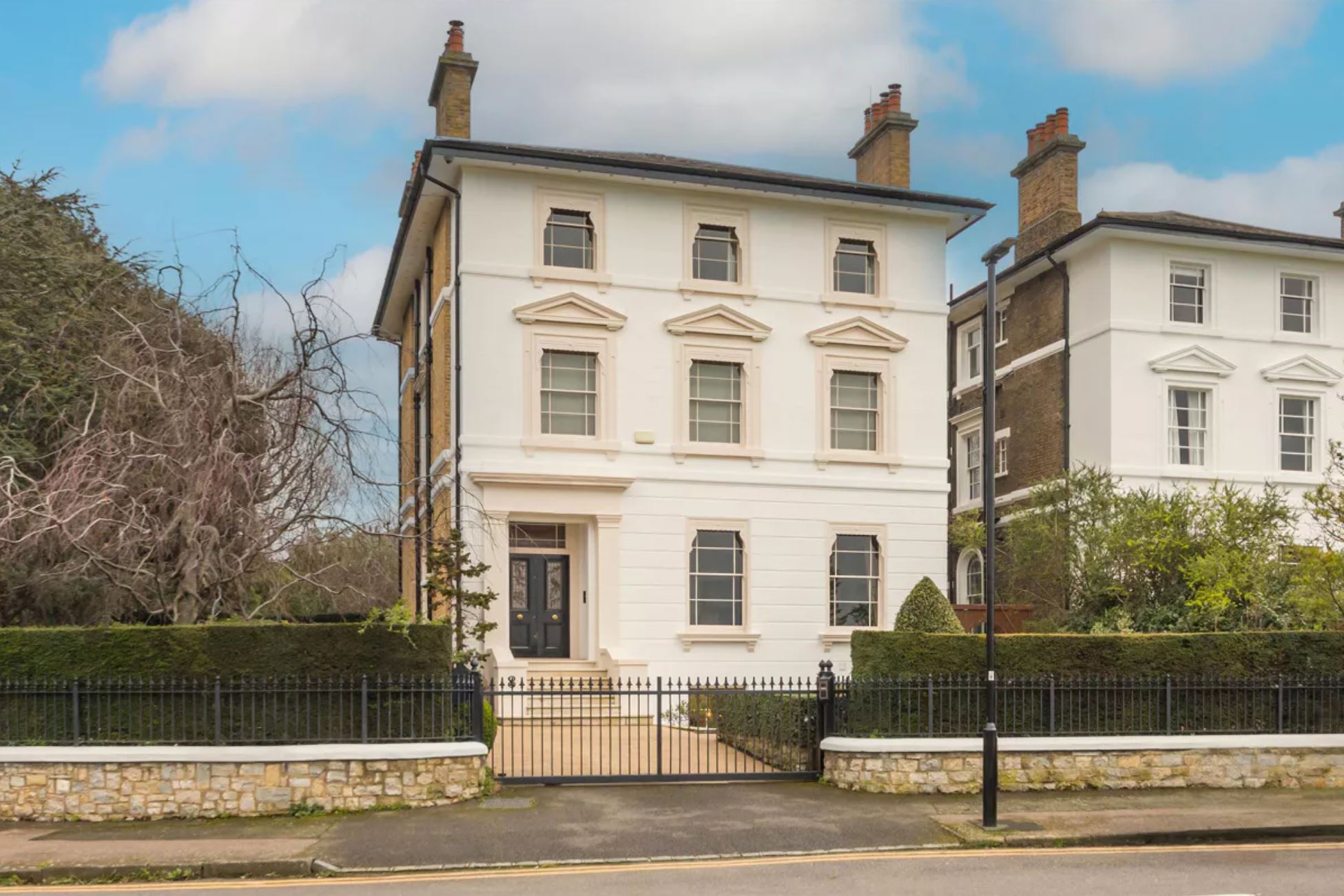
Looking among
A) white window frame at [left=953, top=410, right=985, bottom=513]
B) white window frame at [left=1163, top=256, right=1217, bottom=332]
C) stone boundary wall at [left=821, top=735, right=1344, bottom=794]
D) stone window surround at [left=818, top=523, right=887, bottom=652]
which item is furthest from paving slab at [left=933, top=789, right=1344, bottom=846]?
white window frame at [left=953, top=410, right=985, bottom=513]

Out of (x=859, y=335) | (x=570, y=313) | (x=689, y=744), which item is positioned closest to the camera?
(x=689, y=744)

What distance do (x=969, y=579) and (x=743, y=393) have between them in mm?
11538

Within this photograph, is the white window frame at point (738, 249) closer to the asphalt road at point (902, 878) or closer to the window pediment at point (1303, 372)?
the window pediment at point (1303, 372)

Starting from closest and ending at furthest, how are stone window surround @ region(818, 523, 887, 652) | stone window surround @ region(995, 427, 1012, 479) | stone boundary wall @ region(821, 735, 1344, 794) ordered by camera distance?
1. stone boundary wall @ region(821, 735, 1344, 794)
2. stone window surround @ region(818, 523, 887, 652)
3. stone window surround @ region(995, 427, 1012, 479)

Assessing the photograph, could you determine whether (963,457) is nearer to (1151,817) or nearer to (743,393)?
(743,393)

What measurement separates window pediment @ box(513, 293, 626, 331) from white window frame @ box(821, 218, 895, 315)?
4.21m

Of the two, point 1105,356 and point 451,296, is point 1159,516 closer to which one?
point 1105,356

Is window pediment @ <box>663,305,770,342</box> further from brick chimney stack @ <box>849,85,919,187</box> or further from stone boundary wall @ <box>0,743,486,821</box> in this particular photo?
stone boundary wall @ <box>0,743,486,821</box>

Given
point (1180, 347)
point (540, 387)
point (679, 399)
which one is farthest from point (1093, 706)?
point (1180, 347)

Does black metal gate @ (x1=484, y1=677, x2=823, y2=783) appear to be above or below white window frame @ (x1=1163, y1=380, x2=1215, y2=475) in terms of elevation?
below

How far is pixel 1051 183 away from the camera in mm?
30266

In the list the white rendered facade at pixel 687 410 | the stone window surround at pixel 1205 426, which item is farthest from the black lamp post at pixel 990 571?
the stone window surround at pixel 1205 426

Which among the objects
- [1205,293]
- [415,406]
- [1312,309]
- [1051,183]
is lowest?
[415,406]

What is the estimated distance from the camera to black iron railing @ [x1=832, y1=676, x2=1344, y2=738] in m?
16.2
